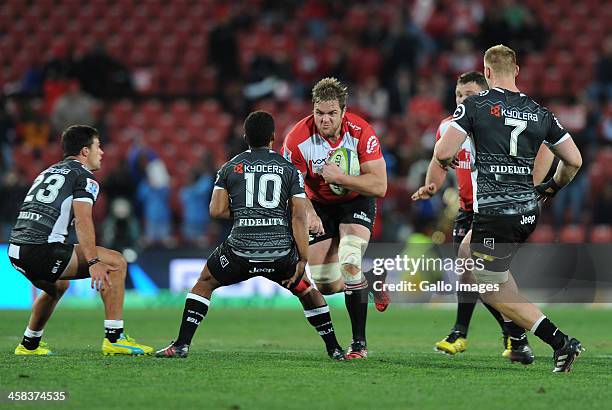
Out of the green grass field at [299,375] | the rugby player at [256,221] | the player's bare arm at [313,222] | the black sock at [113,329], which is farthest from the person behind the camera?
the player's bare arm at [313,222]

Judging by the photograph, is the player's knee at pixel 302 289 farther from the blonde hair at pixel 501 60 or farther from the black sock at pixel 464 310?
the blonde hair at pixel 501 60

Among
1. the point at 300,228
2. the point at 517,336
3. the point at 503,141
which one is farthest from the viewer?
the point at 517,336

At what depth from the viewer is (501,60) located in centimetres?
883

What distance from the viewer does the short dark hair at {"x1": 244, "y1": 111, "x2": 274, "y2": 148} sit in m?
9.01

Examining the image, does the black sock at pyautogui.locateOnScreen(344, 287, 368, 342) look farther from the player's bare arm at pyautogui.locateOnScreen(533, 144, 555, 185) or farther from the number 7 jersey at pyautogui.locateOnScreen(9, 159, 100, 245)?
the number 7 jersey at pyautogui.locateOnScreen(9, 159, 100, 245)

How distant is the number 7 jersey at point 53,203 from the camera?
362 inches

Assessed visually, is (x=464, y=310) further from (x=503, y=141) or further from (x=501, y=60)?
(x=501, y=60)

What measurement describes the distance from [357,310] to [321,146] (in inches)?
60.8

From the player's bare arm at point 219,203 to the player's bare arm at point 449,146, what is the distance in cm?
179

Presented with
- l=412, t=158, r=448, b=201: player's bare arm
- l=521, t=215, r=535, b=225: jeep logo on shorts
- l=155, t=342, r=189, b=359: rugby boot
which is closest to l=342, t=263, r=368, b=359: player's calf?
l=412, t=158, r=448, b=201: player's bare arm

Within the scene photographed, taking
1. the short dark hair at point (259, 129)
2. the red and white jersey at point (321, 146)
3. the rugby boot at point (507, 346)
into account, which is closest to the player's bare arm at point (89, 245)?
the short dark hair at point (259, 129)

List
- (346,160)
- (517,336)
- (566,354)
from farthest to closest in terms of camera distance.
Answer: (346,160) < (517,336) < (566,354)

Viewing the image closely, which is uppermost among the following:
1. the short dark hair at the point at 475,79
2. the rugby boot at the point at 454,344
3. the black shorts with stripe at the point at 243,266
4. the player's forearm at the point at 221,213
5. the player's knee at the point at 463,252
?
the short dark hair at the point at 475,79

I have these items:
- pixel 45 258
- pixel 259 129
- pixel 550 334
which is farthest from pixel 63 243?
pixel 550 334
